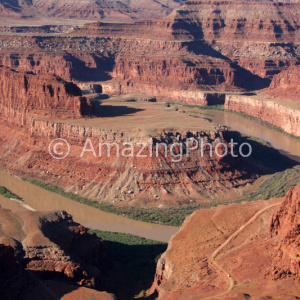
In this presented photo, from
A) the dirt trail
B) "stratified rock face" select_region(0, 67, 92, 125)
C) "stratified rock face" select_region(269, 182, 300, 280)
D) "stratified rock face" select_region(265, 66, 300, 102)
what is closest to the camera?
"stratified rock face" select_region(269, 182, 300, 280)

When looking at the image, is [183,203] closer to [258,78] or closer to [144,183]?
[144,183]

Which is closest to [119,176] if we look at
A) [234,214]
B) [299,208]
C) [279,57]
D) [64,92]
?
[64,92]

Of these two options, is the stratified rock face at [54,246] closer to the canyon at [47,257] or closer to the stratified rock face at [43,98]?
the canyon at [47,257]

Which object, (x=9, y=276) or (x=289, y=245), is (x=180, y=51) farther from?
(x=289, y=245)

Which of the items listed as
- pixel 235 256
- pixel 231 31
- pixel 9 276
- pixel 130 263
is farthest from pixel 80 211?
pixel 231 31

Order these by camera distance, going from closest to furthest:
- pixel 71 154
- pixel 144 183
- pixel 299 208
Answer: pixel 299 208 < pixel 144 183 < pixel 71 154

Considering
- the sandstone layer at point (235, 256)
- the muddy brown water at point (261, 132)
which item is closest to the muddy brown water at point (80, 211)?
the sandstone layer at point (235, 256)

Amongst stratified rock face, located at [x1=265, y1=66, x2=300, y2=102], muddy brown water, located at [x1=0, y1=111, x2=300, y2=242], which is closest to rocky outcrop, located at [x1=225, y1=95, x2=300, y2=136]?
stratified rock face, located at [x1=265, y1=66, x2=300, y2=102]

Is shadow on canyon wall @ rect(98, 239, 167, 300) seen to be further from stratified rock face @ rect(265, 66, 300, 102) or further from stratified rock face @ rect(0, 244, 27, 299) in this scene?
stratified rock face @ rect(265, 66, 300, 102)
